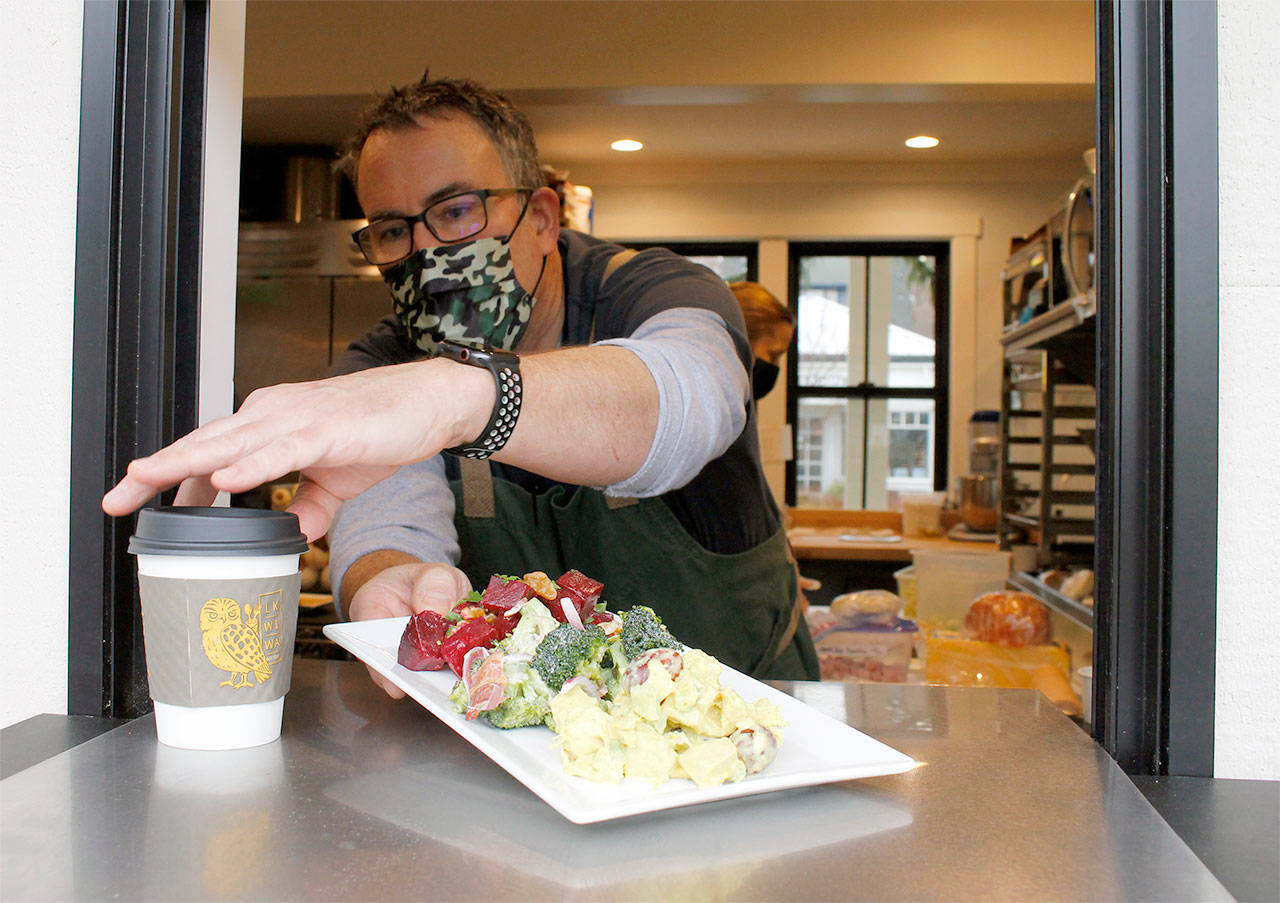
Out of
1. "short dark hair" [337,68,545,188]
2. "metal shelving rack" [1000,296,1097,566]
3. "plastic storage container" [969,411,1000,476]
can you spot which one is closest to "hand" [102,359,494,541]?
"short dark hair" [337,68,545,188]

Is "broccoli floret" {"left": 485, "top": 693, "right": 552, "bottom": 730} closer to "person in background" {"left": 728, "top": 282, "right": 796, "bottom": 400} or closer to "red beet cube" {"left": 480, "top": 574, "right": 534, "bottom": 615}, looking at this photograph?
"red beet cube" {"left": 480, "top": 574, "right": 534, "bottom": 615}

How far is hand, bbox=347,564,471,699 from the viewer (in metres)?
0.99

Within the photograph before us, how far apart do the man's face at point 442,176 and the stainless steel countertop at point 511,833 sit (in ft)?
2.94

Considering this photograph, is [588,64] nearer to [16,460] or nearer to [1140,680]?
[16,460]

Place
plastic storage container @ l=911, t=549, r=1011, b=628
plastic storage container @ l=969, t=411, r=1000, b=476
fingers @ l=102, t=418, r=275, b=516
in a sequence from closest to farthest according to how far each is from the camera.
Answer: fingers @ l=102, t=418, r=275, b=516 → plastic storage container @ l=911, t=549, r=1011, b=628 → plastic storage container @ l=969, t=411, r=1000, b=476

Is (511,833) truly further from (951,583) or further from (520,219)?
(951,583)

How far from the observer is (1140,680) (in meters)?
0.75

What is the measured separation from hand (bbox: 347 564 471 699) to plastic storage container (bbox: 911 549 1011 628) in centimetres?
251

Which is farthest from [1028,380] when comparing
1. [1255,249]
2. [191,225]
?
[191,225]

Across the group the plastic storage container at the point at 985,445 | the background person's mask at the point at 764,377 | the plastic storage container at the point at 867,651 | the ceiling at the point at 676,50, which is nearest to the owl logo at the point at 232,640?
the plastic storage container at the point at 867,651

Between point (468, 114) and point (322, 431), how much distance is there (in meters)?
0.98

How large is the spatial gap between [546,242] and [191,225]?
0.72 meters

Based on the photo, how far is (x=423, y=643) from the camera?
2.64ft

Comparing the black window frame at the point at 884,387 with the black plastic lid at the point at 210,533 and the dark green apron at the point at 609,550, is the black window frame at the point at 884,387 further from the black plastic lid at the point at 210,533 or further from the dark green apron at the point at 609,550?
the black plastic lid at the point at 210,533
